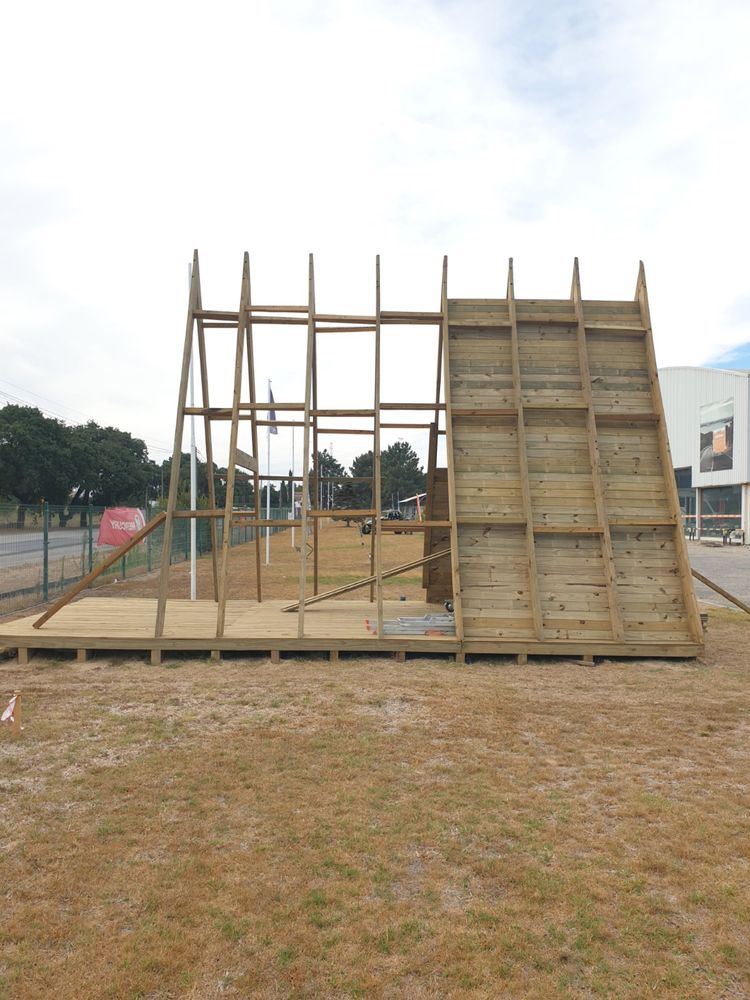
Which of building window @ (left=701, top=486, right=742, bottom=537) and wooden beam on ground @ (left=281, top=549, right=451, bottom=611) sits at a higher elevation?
building window @ (left=701, top=486, right=742, bottom=537)

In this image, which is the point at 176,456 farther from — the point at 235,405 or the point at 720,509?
the point at 720,509

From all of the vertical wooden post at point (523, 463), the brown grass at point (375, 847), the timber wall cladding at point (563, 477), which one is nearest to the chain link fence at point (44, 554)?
the brown grass at point (375, 847)

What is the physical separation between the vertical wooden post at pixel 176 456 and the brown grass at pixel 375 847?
1974 millimetres

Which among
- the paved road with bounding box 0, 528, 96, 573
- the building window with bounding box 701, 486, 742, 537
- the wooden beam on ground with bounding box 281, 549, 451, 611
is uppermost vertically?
the building window with bounding box 701, 486, 742, 537

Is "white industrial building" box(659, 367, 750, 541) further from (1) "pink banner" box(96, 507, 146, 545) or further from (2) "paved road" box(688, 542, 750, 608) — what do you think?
(1) "pink banner" box(96, 507, 146, 545)

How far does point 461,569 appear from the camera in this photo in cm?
923

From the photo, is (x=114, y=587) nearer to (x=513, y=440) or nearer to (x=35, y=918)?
(x=513, y=440)

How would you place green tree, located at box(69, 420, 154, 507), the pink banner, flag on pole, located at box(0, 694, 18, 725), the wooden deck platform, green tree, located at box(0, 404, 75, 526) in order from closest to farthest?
1. flag on pole, located at box(0, 694, 18, 725)
2. the wooden deck platform
3. the pink banner
4. green tree, located at box(0, 404, 75, 526)
5. green tree, located at box(69, 420, 154, 507)

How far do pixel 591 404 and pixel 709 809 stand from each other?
6552 millimetres

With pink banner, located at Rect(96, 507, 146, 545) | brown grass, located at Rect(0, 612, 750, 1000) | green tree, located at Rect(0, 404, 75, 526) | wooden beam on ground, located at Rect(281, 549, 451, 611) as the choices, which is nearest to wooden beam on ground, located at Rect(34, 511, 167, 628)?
brown grass, located at Rect(0, 612, 750, 1000)

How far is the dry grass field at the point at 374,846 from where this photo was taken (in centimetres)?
286

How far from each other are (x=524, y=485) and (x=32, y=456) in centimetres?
5539

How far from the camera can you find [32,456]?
54469 mm

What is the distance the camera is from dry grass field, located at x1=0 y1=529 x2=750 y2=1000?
9.37 feet
